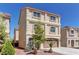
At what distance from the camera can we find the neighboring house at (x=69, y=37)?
7965 millimetres

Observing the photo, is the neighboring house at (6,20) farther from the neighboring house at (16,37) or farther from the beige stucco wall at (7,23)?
the neighboring house at (16,37)

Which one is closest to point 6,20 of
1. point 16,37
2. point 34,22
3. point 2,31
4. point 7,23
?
point 7,23

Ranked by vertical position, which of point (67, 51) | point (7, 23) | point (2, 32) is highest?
point (7, 23)

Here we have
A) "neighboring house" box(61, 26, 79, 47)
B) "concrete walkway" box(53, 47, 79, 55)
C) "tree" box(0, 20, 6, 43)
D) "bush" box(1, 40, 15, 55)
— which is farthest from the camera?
"neighboring house" box(61, 26, 79, 47)

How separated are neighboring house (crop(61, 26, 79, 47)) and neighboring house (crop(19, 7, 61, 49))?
0.22 meters

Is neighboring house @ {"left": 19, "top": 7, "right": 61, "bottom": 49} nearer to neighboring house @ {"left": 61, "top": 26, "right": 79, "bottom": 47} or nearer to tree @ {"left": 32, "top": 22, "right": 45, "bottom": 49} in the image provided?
tree @ {"left": 32, "top": 22, "right": 45, "bottom": 49}

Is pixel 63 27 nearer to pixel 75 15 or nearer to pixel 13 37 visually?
pixel 75 15

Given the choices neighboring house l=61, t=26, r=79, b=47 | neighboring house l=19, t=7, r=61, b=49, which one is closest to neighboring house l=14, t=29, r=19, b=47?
neighboring house l=19, t=7, r=61, b=49

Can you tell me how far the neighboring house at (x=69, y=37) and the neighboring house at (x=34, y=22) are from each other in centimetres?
22

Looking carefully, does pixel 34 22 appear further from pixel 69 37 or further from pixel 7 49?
pixel 69 37

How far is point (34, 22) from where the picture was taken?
7719mm

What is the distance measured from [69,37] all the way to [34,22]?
1.49 metres

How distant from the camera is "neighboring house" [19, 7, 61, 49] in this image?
7.69 meters
